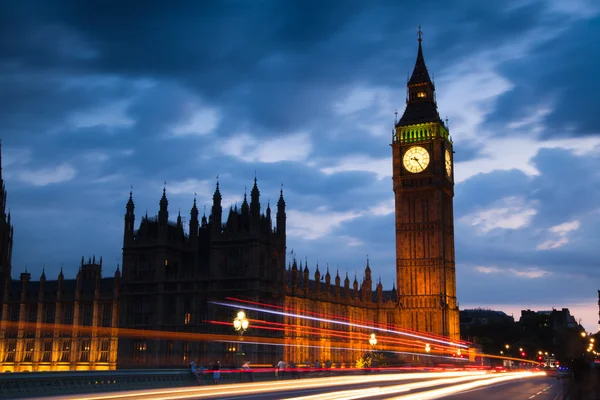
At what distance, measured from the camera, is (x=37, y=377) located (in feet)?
109

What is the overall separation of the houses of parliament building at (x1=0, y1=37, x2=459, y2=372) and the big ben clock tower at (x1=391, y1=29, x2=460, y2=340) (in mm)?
159

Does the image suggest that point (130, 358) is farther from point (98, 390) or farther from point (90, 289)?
point (98, 390)

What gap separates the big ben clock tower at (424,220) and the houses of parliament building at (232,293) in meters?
0.16

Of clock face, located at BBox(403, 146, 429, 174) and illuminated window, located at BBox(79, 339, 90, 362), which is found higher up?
clock face, located at BBox(403, 146, 429, 174)

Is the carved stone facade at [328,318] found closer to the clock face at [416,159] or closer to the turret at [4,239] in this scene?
the clock face at [416,159]

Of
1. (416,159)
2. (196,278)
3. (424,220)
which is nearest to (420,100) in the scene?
(416,159)

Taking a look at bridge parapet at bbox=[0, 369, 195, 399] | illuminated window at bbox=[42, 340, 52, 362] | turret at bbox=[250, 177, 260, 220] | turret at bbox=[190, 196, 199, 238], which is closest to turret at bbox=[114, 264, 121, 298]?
turret at bbox=[190, 196, 199, 238]

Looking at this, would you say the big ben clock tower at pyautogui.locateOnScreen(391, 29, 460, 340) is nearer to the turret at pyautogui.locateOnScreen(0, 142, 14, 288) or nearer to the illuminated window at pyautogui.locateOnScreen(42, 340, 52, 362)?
the illuminated window at pyautogui.locateOnScreen(42, 340, 52, 362)

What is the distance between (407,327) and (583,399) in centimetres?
7510

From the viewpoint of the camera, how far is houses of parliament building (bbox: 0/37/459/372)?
7894cm

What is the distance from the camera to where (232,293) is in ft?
257

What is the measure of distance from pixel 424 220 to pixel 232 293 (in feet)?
126

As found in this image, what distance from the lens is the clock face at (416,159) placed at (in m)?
109

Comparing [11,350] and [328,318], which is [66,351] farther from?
[328,318]
